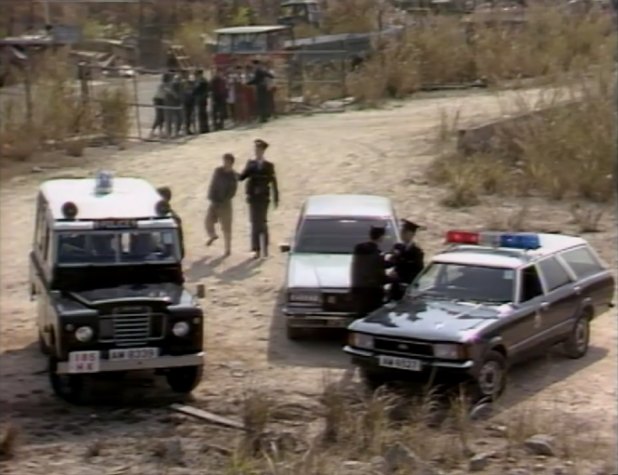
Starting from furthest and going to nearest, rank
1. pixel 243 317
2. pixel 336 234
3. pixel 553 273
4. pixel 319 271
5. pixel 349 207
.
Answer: pixel 349 207
pixel 243 317
pixel 336 234
pixel 319 271
pixel 553 273

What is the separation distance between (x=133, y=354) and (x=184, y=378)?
27.0 inches

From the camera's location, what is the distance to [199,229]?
19.7m

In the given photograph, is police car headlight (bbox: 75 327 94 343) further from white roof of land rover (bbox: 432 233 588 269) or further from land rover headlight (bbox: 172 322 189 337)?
white roof of land rover (bbox: 432 233 588 269)

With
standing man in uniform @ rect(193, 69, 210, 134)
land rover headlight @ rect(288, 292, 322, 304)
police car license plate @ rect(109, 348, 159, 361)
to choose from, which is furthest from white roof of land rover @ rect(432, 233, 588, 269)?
standing man in uniform @ rect(193, 69, 210, 134)

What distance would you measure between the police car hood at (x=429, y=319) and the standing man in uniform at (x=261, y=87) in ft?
50.1

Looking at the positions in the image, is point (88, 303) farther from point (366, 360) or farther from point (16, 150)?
point (16, 150)

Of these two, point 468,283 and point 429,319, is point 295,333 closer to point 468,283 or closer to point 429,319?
point 468,283

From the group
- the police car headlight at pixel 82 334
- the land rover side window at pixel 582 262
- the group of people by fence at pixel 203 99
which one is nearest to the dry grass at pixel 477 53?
the group of people by fence at pixel 203 99

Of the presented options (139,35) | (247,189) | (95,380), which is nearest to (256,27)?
(139,35)

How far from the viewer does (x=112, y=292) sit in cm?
1216

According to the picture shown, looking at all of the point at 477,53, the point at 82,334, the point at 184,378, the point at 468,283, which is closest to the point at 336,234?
the point at 468,283

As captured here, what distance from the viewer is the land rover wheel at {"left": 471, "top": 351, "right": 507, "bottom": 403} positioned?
11.8 m

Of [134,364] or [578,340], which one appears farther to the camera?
[578,340]

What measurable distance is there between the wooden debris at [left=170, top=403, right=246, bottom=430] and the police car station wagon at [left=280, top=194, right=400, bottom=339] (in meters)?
Answer: 2.22
